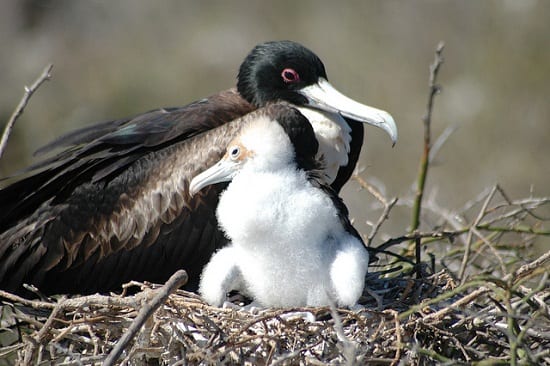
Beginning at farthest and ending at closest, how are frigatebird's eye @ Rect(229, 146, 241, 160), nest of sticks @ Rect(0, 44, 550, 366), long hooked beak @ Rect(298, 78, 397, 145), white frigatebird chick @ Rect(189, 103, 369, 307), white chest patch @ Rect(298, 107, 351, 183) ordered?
white chest patch @ Rect(298, 107, 351, 183) → long hooked beak @ Rect(298, 78, 397, 145) → frigatebird's eye @ Rect(229, 146, 241, 160) → white frigatebird chick @ Rect(189, 103, 369, 307) → nest of sticks @ Rect(0, 44, 550, 366)

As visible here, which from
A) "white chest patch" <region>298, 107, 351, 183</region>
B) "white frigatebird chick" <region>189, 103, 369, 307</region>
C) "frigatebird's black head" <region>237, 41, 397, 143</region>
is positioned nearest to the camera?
"white frigatebird chick" <region>189, 103, 369, 307</region>

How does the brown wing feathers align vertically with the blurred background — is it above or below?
below

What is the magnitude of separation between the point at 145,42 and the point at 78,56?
95 cm

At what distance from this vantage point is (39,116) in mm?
11047

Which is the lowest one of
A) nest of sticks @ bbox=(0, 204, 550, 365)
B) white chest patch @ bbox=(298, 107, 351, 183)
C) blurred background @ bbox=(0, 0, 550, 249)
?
nest of sticks @ bbox=(0, 204, 550, 365)

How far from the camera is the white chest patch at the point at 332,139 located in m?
4.60

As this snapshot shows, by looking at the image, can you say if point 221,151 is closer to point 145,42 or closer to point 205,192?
point 205,192

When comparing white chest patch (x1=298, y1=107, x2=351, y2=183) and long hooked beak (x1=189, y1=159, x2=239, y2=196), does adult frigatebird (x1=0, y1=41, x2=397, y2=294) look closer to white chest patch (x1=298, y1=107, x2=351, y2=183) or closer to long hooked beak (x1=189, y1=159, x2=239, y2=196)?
white chest patch (x1=298, y1=107, x2=351, y2=183)

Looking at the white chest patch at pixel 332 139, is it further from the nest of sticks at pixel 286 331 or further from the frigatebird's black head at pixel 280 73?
the nest of sticks at pixel 286 331

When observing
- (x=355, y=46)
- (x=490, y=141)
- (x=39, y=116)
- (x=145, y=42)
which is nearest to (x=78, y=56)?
(x=145, y=42)

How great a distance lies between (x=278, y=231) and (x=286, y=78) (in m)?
1.20

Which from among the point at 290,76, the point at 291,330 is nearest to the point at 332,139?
the point at 290,76

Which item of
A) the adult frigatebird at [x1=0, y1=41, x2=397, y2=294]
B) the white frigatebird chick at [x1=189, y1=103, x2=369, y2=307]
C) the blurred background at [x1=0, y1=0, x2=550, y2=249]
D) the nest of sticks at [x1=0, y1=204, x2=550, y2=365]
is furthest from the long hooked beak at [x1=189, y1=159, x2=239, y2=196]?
the blurred background at [x1=0, y1=0, x2=550, y2=249]

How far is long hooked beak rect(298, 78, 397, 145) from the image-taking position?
432cm
